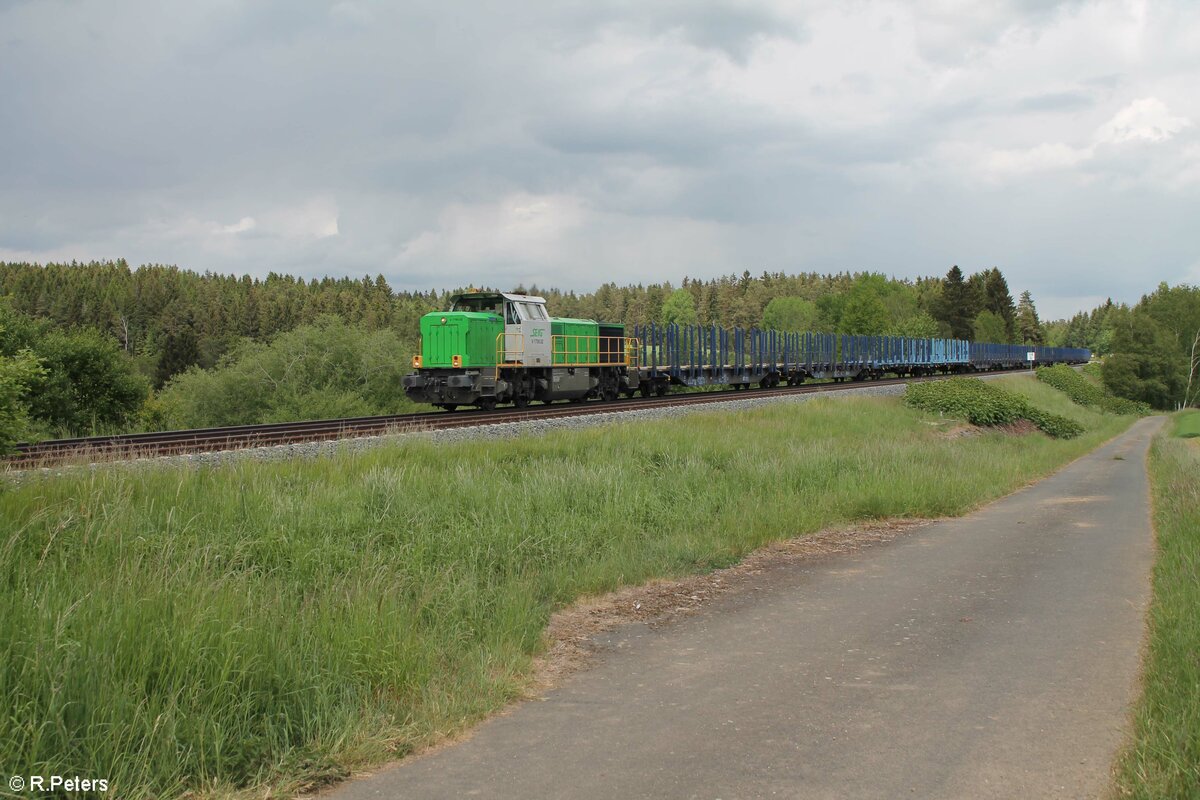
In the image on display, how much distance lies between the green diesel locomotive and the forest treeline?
54.9 inches

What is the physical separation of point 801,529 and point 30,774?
917 centimetres

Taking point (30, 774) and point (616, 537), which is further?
point (616, 537)

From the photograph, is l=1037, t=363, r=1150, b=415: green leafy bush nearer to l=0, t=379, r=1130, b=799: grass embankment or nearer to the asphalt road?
l=0, t=379, r=1130, b=799: grass embankment

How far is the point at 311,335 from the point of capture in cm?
3928

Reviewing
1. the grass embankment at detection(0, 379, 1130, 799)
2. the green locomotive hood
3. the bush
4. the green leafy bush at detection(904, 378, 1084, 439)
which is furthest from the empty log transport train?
the bush

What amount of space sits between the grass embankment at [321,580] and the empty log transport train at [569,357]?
27.0 feet

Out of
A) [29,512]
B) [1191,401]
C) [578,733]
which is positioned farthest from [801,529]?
[1191,401]

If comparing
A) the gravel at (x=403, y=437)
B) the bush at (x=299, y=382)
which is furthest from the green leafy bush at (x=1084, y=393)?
the gravel at (x=403, y=437)

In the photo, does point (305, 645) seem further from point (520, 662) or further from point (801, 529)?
point (801, 529)

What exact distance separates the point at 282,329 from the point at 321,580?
356 ft

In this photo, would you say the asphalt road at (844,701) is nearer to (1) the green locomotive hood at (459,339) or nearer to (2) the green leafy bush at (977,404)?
(1) the green locomotive hood at (459,339)

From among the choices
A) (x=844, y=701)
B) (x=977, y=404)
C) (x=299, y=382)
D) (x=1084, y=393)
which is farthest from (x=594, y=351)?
(x=1084, y=393)

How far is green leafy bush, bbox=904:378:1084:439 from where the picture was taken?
33844mm

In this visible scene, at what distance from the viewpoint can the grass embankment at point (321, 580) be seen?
4469 mm
